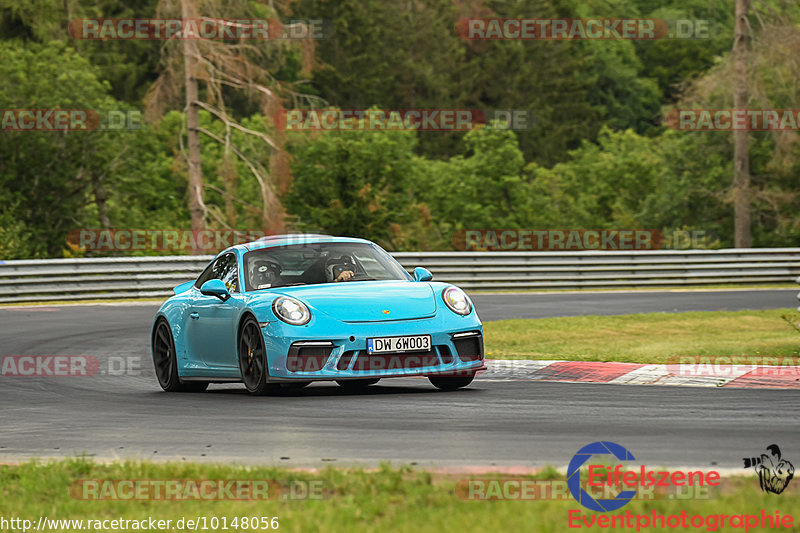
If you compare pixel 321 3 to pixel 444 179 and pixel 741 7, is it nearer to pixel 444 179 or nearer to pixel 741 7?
pixel 444 179

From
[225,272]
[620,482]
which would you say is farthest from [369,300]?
[620,482]

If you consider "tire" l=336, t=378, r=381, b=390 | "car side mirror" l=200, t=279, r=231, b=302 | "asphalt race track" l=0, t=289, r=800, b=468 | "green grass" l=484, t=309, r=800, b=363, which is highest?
"car side mirror" l=200, t=279, r=231, b=302

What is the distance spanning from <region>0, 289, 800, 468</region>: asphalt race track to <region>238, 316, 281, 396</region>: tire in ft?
0.61

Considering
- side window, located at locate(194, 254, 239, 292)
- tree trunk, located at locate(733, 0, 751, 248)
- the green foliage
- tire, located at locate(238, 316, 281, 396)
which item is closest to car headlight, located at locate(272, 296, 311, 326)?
tire, located at locate(238, 316, 281, 396)

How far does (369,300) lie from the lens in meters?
10.6

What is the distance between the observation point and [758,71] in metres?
39.9

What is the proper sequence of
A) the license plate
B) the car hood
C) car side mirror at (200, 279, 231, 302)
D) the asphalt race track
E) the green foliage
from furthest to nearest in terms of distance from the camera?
the green foliage < car side mirror at (200, 279, 231, 302) < the car hood < the license plate < the asphalt race track

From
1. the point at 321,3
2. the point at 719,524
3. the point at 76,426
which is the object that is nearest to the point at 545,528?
the point at 719,524

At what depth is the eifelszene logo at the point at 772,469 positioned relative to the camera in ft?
19.0

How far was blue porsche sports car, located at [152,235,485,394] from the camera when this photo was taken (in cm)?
1033

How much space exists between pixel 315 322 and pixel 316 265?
4.03 feet

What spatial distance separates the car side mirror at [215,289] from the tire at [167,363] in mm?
1193

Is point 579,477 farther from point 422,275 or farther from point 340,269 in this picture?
point 340,269

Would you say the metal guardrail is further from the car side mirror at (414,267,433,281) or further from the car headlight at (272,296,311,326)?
the car headlight at (272,296,311,326)
